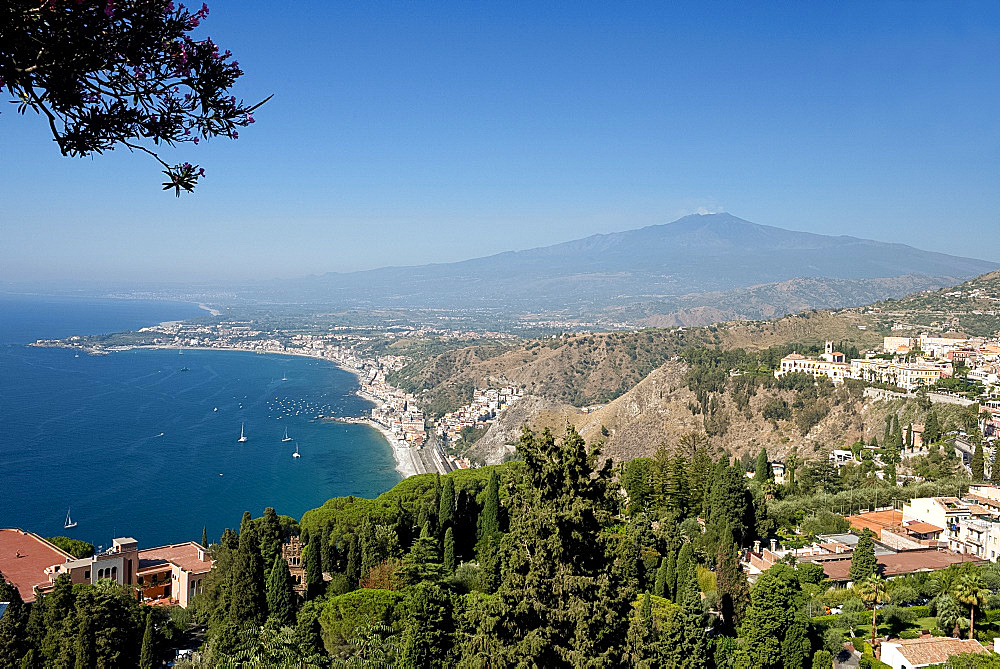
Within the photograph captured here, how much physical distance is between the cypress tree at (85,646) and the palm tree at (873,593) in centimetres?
1329

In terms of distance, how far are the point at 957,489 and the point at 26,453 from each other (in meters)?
47.7

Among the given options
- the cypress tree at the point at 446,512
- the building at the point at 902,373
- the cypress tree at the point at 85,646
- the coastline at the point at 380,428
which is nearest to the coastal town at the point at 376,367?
the coastline at the point at 380,428

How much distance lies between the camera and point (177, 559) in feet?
61.2

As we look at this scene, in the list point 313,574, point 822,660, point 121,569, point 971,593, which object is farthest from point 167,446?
point 971,593

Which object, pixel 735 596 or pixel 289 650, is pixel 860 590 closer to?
pixel 735 596

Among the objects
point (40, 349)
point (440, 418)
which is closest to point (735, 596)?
point (440, 418)

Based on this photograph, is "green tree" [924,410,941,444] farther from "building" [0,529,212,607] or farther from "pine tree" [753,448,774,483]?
"building" [0,529,212,607]

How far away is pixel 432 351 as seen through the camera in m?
89.6

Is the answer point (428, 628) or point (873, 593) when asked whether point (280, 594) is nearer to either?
point (428, 628)

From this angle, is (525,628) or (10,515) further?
(10,515)

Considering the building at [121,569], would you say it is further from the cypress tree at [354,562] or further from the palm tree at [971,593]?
the palm tree at [971,593]

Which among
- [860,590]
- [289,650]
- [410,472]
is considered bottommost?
[410,472]

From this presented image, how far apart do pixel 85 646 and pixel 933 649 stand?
45.1 feet

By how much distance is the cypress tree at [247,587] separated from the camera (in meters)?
13.2
